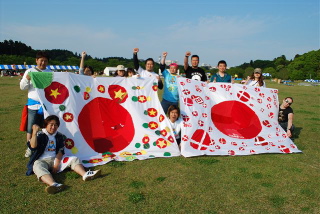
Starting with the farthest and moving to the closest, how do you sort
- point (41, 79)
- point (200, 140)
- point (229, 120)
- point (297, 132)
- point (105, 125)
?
point (297, 132)
point (229, 120)
point (200, 140)
point (105, 125)
point (41, 79)

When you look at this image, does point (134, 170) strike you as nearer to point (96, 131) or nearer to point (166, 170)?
point (166, 170)

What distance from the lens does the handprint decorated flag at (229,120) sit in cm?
643

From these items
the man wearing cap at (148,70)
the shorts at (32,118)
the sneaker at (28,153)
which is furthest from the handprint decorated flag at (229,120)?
the sneaker at (28,153)

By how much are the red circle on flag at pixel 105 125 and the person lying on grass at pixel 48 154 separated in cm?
85

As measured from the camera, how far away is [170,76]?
685 centimetres

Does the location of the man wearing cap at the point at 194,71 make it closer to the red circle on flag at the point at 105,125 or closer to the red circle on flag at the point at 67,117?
the red circle on flag at the point at 105,125

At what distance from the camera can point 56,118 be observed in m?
4.92

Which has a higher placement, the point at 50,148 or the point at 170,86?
the point at 170,86

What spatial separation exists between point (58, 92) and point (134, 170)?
2.59 meters

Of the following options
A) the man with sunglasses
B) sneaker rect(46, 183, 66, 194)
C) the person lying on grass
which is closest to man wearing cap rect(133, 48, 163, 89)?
the person lying on grass

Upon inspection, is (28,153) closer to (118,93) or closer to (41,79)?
(41,79)

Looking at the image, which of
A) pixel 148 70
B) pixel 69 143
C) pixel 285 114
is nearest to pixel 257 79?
pixel 285 114

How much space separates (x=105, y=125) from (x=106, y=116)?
0.25m

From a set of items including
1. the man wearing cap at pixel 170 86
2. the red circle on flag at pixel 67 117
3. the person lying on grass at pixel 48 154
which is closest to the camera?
the person lying on grass at pixel 48 154
